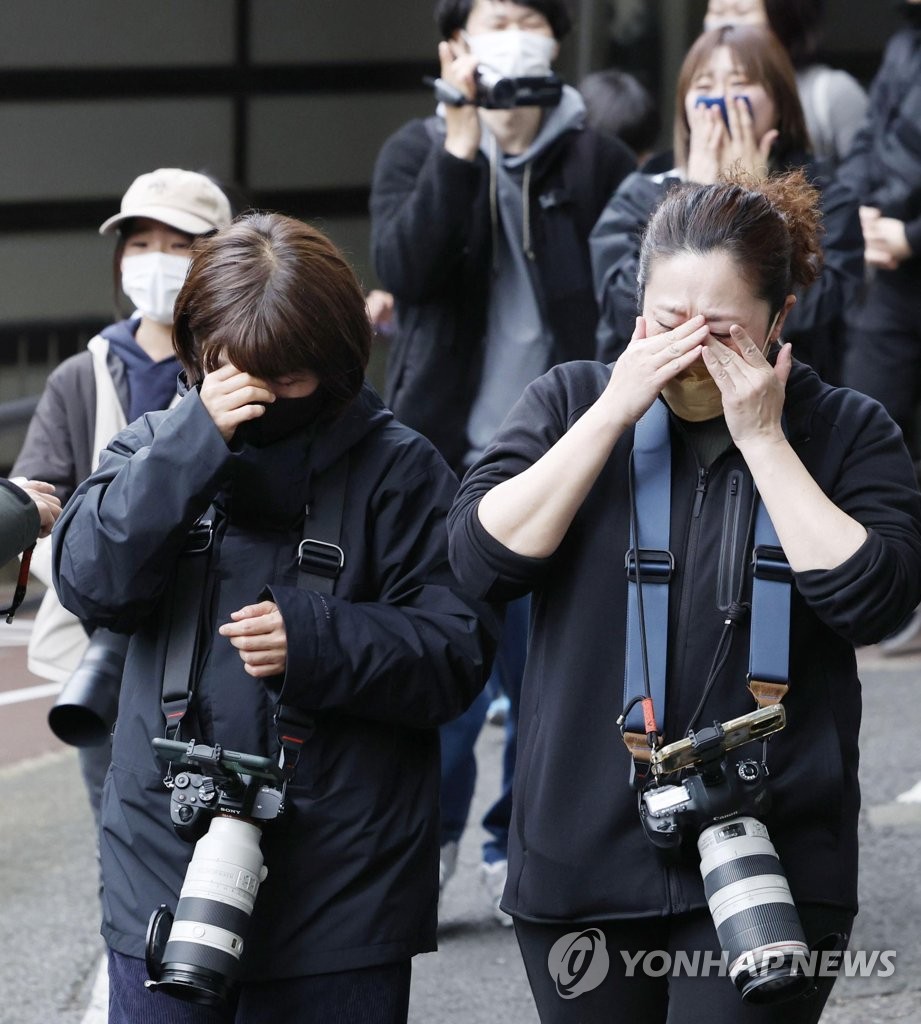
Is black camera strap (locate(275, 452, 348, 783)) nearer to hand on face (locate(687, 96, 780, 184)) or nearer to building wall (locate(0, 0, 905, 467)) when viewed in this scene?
hand on face (locate(687, 96, 780, 184))

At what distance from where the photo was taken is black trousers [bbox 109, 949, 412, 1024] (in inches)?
97.1

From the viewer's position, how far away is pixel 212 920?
7.55 ft

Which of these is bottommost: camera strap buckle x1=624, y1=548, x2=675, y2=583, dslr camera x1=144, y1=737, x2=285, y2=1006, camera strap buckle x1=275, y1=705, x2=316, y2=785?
dslr camera x1=144, y1=737, x2=285, y2=1006

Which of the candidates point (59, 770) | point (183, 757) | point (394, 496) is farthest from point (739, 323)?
point (59, 770)

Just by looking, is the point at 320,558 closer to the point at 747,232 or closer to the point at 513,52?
the point at 747,232

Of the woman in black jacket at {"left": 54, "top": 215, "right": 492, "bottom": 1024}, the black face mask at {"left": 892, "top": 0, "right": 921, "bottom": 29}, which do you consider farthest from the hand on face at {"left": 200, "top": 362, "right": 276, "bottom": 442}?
the black face mask at {"left": 892, "top": 0, "right": 921, "bottom": 29}

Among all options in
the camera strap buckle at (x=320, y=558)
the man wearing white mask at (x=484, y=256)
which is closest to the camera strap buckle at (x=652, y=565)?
the camera strap buckle at (x=320, y=558)

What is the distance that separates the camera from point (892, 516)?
7.75ft

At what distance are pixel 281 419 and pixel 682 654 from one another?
0.68 metres

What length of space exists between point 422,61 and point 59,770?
15.0ft

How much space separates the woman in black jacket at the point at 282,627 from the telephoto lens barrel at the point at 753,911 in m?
0.52

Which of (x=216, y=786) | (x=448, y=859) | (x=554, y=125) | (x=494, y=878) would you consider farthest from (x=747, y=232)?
(x=494, y=878)

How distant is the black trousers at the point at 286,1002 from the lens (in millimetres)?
2467

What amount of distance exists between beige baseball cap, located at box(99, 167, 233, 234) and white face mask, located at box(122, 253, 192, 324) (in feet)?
0.27
